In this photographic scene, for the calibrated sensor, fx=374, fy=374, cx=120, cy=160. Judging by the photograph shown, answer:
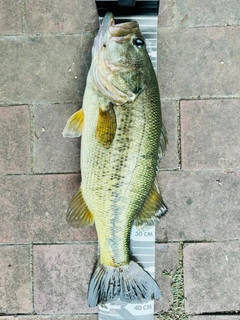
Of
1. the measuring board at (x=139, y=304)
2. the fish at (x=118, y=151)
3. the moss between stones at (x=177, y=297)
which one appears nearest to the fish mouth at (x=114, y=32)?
the fish at (x=118, y=151)

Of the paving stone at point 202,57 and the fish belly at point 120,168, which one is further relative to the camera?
the paving stone at point 202,57

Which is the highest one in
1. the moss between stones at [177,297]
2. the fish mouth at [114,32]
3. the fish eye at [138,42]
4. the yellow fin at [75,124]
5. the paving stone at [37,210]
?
the fish mouth at [114,32]

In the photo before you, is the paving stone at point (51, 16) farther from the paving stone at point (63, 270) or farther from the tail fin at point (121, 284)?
the tail fin at point (121, 284)

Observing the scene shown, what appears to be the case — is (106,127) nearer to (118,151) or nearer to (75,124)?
(118,151)

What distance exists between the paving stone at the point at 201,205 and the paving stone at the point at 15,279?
3.49 feet

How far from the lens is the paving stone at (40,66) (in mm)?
2846

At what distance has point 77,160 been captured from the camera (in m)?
2.87

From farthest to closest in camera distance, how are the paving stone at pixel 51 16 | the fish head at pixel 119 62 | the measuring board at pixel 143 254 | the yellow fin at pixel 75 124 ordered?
the paving stone at pixel 51 16 < the measuring board at pixel 143 254 < the yellow fin at pixel 75 124 < the fish head at pixel 119 62

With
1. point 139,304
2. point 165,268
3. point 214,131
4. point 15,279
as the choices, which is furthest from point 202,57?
point 15,279

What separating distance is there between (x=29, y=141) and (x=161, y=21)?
1364 mm

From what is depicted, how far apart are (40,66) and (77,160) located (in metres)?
0.77

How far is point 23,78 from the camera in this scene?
9.37 ft

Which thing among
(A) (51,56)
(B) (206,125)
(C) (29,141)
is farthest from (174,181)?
(A) (51,56)

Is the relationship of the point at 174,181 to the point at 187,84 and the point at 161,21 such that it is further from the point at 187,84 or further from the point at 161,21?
the point at 161,21
